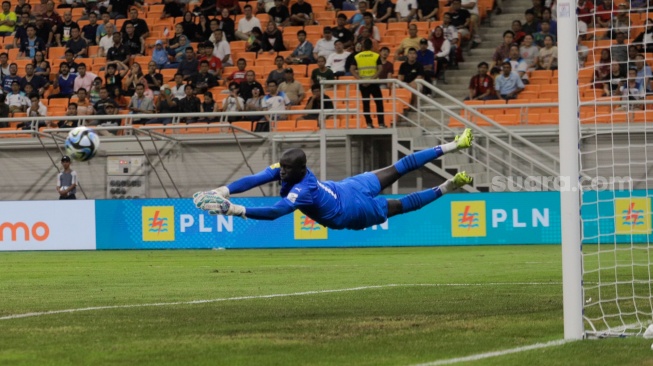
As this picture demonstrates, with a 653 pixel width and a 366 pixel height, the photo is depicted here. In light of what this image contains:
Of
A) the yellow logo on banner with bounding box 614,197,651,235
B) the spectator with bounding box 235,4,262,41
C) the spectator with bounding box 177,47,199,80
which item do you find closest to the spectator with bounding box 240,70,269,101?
the spectator with bounding box 177,47,199,80

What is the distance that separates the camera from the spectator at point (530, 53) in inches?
1067

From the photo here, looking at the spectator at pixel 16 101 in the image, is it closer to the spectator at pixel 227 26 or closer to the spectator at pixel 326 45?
the spectator at pixel 227 26

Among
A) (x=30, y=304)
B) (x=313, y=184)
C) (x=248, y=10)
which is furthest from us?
(x=248, y=10)

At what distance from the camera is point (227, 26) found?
3061cm

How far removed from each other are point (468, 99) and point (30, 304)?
16931 millimetres

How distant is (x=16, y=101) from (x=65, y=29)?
128 inches

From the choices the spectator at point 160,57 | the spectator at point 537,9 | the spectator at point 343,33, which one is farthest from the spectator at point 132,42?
the spectator at point 537,9

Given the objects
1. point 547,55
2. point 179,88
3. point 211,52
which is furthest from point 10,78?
point 547,55

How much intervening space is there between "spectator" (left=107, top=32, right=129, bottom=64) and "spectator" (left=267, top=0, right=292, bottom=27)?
403 centimetres

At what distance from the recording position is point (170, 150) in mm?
27516

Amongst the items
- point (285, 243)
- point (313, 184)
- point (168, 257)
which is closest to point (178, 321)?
point (313, 184)

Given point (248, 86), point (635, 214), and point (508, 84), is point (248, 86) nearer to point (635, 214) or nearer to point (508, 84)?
point (508, 84)

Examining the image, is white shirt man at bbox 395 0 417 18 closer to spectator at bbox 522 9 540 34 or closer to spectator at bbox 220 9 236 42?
spectator at bbox 522 9 540 34

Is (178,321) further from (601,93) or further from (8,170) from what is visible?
(8,170)
